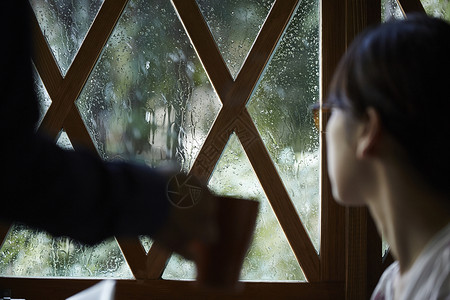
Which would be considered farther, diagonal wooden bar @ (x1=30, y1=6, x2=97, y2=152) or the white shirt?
diagonal wooden bar @ (x1=30, y1=6, x2=97, y2=152)

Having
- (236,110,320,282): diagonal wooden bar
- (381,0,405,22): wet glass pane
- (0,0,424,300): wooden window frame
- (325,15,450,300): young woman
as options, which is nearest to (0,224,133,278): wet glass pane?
(0,0,424,300): wooden window frame

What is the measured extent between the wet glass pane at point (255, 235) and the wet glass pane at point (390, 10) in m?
0.87

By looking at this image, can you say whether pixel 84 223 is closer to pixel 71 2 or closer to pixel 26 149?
pixel 26 149

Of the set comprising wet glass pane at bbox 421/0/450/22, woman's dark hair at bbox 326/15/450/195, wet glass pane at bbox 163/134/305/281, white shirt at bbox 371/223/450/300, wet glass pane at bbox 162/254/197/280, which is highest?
woman's dark hair at bbox 326/15/450/195

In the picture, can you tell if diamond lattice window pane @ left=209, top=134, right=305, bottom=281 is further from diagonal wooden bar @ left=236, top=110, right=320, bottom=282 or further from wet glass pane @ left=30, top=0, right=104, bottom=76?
wet glass pane @ left=30, top=0, right=104, bottom=76

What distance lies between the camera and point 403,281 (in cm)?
119

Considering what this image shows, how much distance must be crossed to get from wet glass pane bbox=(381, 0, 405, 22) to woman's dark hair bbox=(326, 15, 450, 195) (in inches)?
65.5

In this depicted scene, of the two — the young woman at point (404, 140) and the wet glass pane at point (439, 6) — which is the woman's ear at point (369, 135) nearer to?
the young woman at point (404, 140)

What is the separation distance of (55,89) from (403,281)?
1.94 metres

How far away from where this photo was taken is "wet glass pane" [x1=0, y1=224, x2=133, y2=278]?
2721mm

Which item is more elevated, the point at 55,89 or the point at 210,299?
the point at 55,89

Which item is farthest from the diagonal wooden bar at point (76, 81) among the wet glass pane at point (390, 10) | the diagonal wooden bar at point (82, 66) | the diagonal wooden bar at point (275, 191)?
the wet glass pane at point (390, 10)

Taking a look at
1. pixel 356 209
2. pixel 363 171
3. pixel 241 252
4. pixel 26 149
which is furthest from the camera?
pixel 356 209

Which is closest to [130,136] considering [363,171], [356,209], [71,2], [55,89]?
[55,89]
